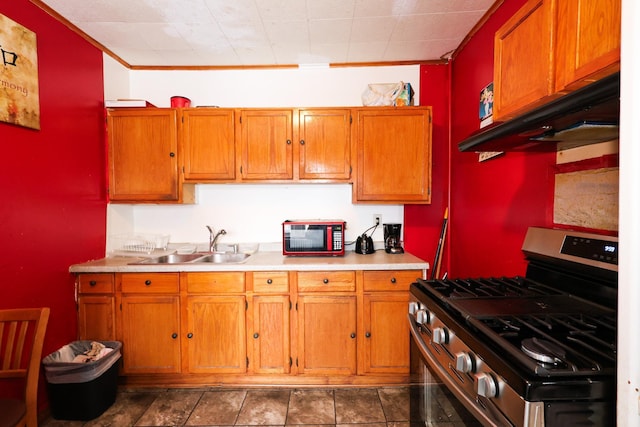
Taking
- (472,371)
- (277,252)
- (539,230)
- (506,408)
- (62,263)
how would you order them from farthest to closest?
(277,252) < (62,263) < (539,230) < (472,371) < (506,408)

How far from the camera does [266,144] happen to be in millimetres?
2449

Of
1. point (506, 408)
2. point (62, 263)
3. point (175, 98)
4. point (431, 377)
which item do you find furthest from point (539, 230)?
point (62, 263)

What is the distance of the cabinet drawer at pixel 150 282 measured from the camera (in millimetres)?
2182

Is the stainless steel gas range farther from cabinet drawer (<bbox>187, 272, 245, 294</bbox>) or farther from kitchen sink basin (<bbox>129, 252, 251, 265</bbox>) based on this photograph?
kitchen sink basin (<bbox>129, 252, 251, 265</bbox>)

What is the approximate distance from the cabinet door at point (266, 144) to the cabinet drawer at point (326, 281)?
2.71 ft

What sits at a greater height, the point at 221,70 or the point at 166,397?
the point at 221,70

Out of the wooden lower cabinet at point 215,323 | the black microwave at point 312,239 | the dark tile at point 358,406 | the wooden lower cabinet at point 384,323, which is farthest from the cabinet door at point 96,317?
the wooden lower cabinet at point 384,323

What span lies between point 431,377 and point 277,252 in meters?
1.77

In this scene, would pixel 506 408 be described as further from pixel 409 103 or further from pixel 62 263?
pixel 62 263

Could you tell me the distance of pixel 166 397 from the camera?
2.13 m

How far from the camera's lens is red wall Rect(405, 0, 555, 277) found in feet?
5.33

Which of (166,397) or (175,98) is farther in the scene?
(175,98)

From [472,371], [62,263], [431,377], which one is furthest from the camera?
[62,263]

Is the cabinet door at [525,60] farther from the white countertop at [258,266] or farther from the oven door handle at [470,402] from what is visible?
the white countertop at [258,266]
